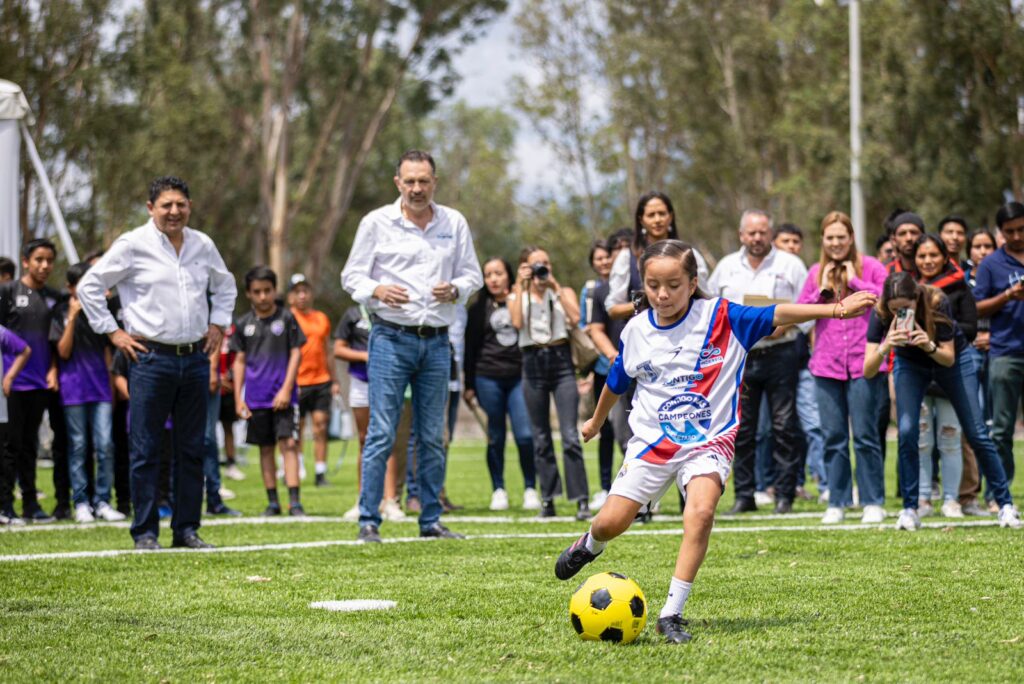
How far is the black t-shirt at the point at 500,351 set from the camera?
39.6 ft

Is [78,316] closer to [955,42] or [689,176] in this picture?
[955,42]

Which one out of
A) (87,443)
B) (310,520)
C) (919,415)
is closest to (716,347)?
(919,415)

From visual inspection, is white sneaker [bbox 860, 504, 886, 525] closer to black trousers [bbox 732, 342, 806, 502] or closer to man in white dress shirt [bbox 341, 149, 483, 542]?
black trousers [bbox 732, 342, 806, 502]

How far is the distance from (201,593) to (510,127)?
78.5 m

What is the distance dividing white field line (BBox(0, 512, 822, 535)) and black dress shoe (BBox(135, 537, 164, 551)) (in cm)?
187

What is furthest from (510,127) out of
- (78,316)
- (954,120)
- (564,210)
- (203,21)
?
(78,316)

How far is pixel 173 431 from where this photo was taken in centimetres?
902

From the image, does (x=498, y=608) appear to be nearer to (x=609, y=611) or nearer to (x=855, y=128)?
(x=609, y=611)

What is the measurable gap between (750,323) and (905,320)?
334 cm

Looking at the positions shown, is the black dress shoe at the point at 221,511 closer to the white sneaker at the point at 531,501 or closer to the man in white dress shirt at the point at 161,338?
the white sneaker at the point at 531,501

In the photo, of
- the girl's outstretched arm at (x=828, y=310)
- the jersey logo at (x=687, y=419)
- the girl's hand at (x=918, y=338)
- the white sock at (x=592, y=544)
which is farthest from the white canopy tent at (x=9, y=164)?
the girl's outstretched arm at (x=828, y=310)

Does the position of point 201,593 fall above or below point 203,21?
below

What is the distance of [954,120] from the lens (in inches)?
1204

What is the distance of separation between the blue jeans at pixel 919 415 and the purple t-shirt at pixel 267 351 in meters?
5.44
